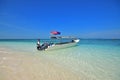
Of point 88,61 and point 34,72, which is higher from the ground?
point 34,72

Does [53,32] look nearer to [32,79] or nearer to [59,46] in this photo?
[59,46]

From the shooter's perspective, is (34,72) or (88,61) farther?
(88,61)

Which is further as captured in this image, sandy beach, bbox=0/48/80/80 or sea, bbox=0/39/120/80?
sea, bbox=0/39/120/80

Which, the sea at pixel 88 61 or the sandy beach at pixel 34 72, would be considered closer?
the sandy beach at pixel 34 72

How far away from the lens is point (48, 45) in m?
16.4

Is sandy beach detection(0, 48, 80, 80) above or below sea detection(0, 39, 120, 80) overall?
above

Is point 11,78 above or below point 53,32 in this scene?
below

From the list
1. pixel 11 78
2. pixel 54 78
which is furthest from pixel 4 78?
pixel 54 78

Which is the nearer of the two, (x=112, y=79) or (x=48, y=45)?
(x=112, y=79)

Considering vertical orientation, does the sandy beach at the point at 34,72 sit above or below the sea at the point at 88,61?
above

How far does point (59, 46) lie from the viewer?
699 inches

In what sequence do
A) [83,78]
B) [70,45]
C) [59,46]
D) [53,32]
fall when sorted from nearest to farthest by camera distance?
[83,78], [59,46], [53,32], [70,45]

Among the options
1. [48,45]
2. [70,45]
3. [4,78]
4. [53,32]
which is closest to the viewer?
[4,78]

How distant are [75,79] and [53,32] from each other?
14.1 meters
